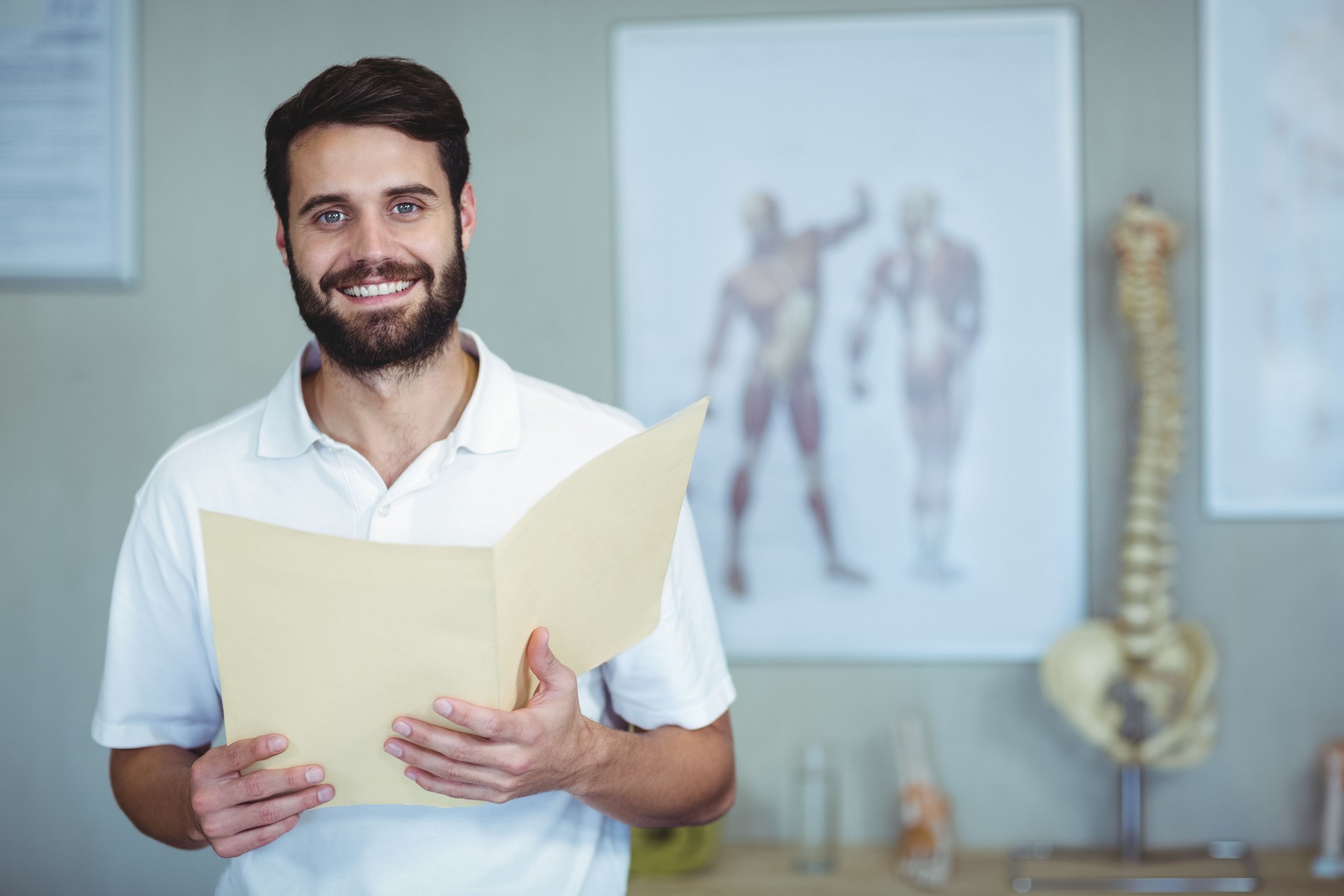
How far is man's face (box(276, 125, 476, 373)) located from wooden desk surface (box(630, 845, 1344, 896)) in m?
1.23

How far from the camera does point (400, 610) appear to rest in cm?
72

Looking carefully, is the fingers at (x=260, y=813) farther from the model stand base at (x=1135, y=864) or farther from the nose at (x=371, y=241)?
the model stand base at (x=1135, y=864)

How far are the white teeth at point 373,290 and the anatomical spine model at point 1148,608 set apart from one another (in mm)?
1362

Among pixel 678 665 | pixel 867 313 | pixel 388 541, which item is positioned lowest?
pixel 678 665

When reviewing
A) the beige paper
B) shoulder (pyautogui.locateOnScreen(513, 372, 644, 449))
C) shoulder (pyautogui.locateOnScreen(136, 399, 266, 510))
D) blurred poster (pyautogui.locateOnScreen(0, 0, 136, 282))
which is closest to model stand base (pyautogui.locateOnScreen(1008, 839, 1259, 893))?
shoulder (pyautogui.locateOnScreen(513, 372, 644, 449))

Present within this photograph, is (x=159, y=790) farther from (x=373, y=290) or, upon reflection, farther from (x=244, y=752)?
(x=373, y=290)

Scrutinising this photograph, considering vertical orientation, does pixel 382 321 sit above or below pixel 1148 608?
above

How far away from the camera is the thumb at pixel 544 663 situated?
2.56ft

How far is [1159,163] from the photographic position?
196 centimetres

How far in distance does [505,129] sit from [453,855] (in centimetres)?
148

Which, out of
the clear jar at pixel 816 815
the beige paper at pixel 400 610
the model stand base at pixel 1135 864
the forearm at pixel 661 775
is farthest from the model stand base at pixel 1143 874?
the beige paper at pixel 400 610

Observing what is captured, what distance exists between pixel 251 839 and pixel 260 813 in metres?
0.03

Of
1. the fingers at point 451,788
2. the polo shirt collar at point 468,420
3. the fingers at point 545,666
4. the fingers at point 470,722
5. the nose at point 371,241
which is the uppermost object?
the nose at point 371,241

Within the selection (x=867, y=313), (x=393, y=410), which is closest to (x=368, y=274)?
(x=393, y=410)
